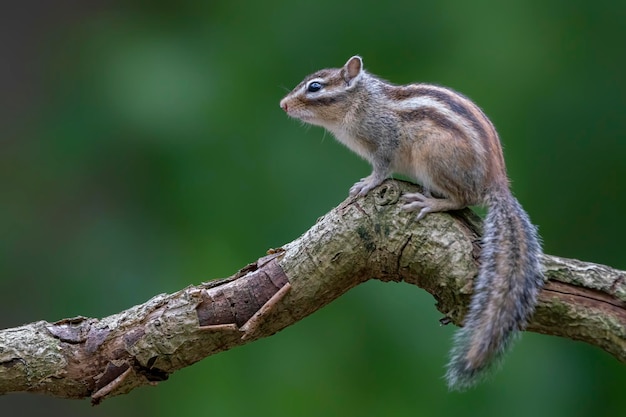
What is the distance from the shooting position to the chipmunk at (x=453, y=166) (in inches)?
123

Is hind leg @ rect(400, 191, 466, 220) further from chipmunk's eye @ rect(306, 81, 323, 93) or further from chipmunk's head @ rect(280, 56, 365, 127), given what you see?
chipmunk's eye @ rect(306, 81, 323, 93)

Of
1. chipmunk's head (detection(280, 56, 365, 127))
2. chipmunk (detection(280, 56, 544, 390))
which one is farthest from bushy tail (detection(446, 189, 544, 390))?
chipmunk's head (detection(280, 56, 365, 127))

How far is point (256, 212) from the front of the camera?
20.7 ft

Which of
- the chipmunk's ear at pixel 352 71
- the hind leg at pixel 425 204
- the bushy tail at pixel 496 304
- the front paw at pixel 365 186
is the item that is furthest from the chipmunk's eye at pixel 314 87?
the bushy tail at pixel 496 304

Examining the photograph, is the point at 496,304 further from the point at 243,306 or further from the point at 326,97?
the point at 326,97

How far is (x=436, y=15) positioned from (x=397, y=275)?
332 centimetres

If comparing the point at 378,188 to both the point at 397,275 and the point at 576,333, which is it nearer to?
the point at 397,275

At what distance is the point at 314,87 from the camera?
4438 millimetres

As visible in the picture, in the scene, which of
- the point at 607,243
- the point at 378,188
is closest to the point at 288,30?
the point at 607,243

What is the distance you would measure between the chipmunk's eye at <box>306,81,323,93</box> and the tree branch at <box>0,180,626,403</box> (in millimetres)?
1100

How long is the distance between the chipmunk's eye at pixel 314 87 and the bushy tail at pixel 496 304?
1.40 m

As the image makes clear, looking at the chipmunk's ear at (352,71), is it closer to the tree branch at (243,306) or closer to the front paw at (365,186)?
the front paw at (365,186)

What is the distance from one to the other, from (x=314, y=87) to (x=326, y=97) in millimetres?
101

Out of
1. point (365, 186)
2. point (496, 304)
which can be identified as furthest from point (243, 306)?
point (496, 304)
